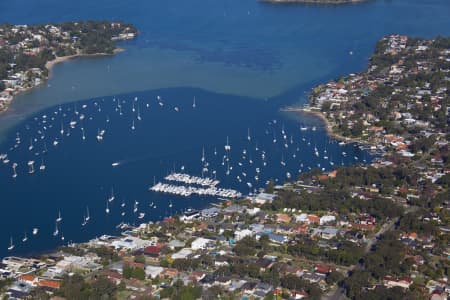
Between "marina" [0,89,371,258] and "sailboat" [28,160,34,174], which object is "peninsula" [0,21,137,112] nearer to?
"marina" [0,89,371,258]

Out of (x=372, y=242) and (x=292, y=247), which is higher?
(x=292, y=247)

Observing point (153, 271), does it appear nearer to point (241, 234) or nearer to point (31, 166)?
point (241, 234)

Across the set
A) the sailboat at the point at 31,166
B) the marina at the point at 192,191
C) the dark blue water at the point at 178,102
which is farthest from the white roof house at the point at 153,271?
the sailboat at the point at 31,166

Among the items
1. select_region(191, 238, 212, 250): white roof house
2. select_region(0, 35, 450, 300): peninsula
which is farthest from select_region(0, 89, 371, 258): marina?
select_region(191, 238, 212, 250): white roof house

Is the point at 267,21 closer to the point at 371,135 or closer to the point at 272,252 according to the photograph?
the point at 371,135

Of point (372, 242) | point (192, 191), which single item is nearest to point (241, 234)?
point (372, 242)
